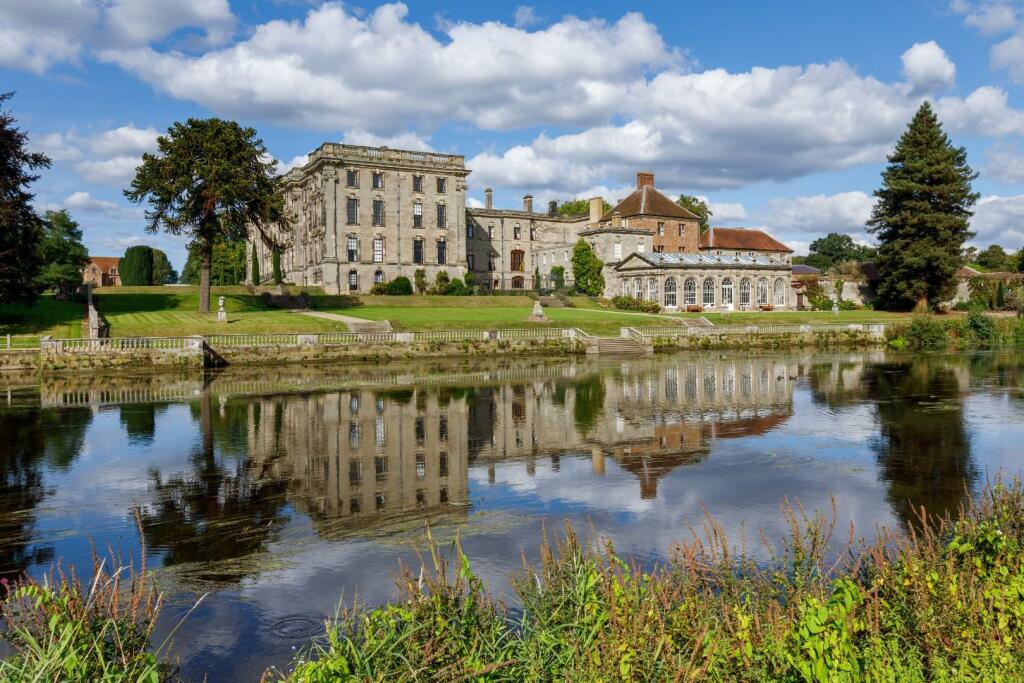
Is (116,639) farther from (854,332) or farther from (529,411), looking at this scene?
(854,332)

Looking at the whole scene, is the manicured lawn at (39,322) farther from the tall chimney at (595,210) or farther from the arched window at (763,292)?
the arched window at (763,292)

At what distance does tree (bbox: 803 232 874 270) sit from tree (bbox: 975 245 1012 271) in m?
22.5

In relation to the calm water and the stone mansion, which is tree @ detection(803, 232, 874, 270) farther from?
the calm water

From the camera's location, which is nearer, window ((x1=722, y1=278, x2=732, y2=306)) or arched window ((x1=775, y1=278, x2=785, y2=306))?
window ((x1=722, y1=278, x2=732, y2=306))

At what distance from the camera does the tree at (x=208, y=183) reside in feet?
150

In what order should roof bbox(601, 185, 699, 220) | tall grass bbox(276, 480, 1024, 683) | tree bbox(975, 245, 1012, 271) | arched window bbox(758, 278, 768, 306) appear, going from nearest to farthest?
tall grass bbox(276, 480, 1024, 683)
arched window bbox(758, 278, 768, 306)
roof bbox(601, 185, 699, 220)
tree bbox(975, 245, 1012, 271)

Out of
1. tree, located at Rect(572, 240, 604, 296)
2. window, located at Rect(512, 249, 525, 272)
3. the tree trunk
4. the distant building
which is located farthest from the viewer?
the distant building

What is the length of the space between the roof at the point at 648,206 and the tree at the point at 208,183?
43985 mm

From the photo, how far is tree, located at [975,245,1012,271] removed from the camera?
112438mm

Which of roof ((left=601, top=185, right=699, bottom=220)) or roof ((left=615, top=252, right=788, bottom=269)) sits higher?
roof ((left=601, top=185, right=699, bottom=220))

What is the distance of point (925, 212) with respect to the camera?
67250mm

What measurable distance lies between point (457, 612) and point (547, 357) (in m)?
39.0

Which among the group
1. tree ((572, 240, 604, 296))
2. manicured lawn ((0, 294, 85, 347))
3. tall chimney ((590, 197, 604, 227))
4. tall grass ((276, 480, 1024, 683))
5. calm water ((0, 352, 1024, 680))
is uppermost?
tall chimney ((590, 197, 604, 227))

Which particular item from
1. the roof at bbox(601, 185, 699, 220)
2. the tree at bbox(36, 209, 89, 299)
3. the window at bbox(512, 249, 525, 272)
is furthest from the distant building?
the roof at bbox(601, 185, 699, 220)
